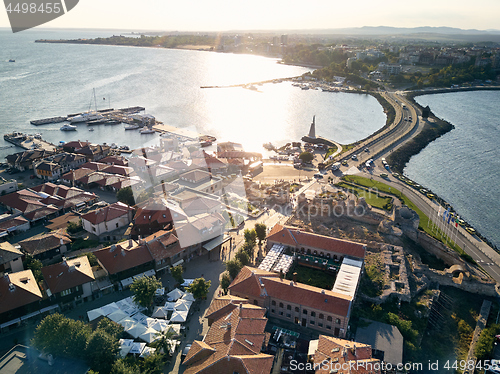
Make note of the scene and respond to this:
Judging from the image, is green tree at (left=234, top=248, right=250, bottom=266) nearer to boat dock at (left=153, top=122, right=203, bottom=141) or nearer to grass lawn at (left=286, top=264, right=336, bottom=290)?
grass lawn at (left=286, top=264, right=336, bottom=290)

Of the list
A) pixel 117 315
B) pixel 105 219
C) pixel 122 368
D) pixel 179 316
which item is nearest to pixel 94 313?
pixel 117 315

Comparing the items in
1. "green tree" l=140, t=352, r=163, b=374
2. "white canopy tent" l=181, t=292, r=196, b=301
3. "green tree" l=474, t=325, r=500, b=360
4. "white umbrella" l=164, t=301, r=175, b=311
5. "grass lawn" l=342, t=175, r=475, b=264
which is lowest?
"green tree" l=474, t=325, r=500, b=360

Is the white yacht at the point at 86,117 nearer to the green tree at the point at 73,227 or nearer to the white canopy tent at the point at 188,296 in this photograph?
the green tree at the point at 73,227

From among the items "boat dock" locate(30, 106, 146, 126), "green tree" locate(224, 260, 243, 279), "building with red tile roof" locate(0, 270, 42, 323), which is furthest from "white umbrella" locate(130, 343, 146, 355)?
"boat dock" locate(30, 106, 146, 126)

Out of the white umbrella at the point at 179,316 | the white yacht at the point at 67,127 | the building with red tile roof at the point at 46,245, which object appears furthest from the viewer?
the white yacht at the point at 67,127

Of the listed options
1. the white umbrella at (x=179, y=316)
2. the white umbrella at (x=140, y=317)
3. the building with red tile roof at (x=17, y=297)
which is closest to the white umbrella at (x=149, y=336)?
the white umbrella at (x=140, y=317)

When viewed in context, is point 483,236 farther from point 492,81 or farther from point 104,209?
point 492,81

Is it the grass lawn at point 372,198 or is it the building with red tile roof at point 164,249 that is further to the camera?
the grass lawn at point 372,198
